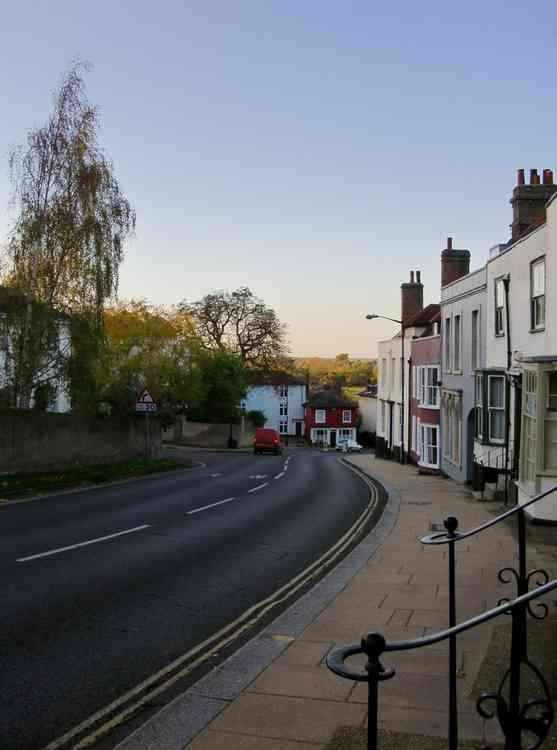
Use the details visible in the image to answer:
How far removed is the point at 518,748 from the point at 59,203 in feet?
89.3

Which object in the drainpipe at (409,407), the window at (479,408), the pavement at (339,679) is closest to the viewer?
the pavement at (339,679)

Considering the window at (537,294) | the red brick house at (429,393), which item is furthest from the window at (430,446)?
the window at (537,294)

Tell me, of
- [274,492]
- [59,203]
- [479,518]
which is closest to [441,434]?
[274,492]

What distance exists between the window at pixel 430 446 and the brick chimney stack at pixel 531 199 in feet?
42.3

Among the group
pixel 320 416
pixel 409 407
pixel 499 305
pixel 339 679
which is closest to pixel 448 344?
pixel 499 305

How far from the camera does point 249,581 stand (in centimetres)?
1198

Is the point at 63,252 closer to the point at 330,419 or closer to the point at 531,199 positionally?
the point at 531,199

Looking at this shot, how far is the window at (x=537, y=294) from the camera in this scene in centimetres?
1895

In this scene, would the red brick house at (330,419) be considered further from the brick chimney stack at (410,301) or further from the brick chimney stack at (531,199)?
the brick chimney stack at (531,199)

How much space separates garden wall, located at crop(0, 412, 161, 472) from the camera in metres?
26.1

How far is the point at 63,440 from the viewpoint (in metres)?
29.7

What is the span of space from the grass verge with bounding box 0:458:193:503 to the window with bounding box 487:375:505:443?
12.9 metres

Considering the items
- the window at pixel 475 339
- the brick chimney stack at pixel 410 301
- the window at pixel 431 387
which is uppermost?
the brick chimney stack at pixel 410 301

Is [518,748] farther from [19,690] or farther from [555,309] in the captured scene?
[555,309]
